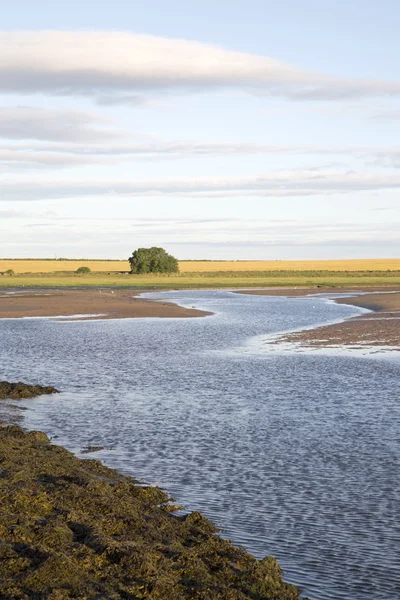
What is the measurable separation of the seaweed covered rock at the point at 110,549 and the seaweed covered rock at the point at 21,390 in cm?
1112

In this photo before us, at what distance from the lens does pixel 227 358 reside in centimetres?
3709

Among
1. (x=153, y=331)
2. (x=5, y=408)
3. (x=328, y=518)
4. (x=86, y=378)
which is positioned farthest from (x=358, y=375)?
(x=153, y=331)

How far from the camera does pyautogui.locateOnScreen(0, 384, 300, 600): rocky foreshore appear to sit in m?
9.81

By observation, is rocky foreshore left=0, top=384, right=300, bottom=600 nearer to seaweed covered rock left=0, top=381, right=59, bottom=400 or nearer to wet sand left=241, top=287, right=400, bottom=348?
seaweed covered rock left=0, top=381, right=59, bottom=400

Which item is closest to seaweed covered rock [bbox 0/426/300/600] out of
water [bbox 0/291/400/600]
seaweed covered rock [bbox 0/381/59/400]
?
water [bbox 0/291/400/600]

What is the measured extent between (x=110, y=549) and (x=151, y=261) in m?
156

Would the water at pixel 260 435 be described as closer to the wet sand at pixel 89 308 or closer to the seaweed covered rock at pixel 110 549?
the seaweed covered rock at pixel 110 549

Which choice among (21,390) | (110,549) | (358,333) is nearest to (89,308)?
(358,333)

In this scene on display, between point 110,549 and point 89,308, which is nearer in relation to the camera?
point 110,549

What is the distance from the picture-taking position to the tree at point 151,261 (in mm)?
166000

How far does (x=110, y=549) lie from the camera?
10.9 m

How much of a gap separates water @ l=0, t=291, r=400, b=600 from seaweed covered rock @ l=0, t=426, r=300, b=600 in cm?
81

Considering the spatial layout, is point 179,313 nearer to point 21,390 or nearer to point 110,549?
point 21,390

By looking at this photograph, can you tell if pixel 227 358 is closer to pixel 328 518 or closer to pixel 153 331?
pixel 153 331
